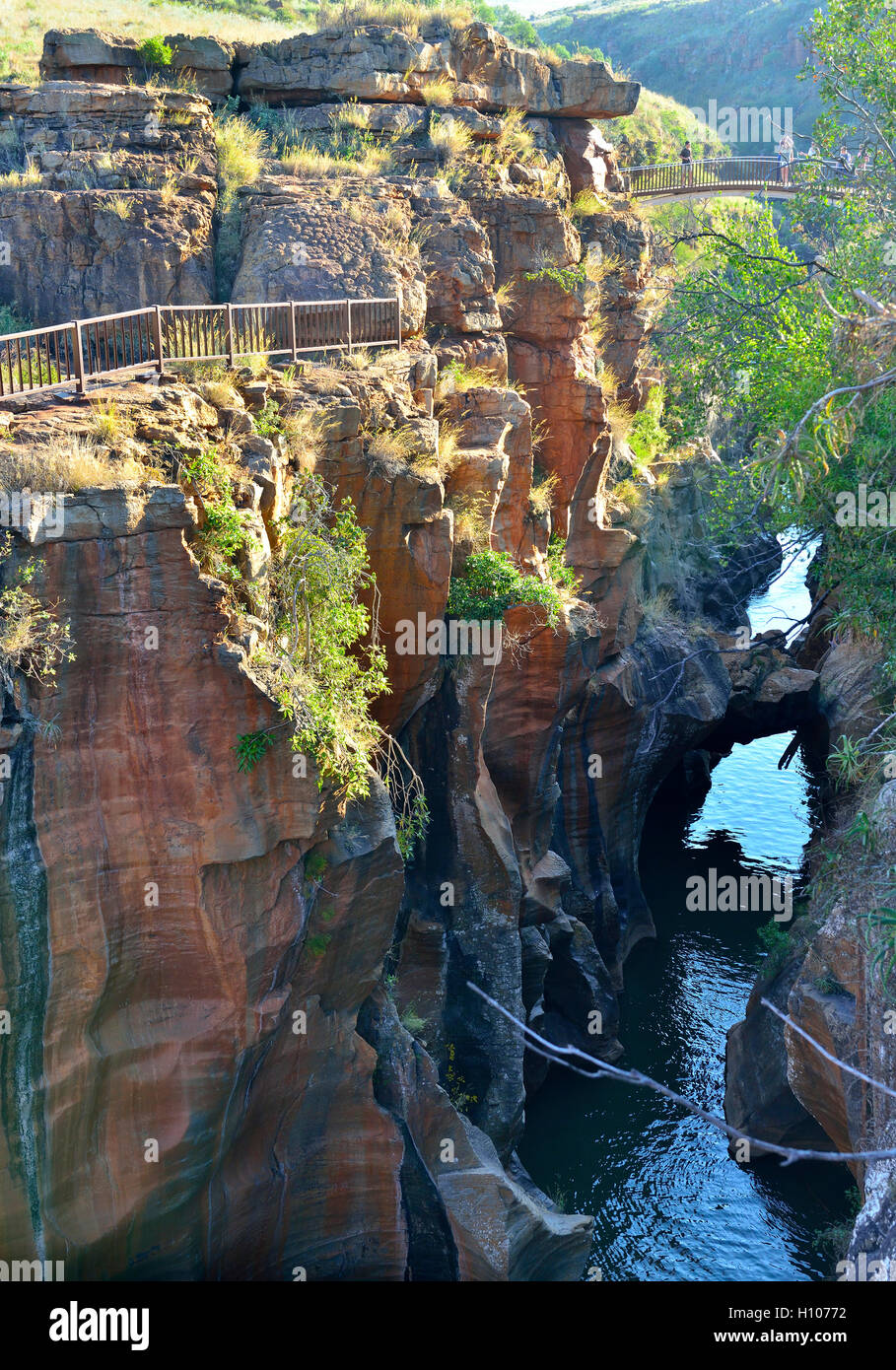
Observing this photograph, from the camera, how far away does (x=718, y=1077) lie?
63.9 feet

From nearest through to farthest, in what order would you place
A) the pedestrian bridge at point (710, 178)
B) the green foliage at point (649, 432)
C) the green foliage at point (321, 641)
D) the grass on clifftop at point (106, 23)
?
1. the green foliage at point (321, 641)
2. the green foliage at point (649, 432)
3. the pedestrian bridge at point (710, 178)
4. the grass on clifftop at point (106, 23)

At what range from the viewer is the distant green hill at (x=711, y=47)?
73125 mm

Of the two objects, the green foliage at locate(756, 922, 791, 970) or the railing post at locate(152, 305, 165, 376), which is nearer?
the railing post at locate(152, 305, 165, 376)

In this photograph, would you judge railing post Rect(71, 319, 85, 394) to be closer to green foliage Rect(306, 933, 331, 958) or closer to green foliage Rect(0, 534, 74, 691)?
green foliage Rect(0, 534, 74, 691)

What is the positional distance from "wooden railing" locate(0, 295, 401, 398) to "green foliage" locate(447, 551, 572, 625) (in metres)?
3.31

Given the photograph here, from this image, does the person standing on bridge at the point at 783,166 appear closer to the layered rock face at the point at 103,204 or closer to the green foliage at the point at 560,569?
the green foliage at the point at 560,569

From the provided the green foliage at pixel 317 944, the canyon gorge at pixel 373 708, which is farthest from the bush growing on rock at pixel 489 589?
the green foliage at pixel 317 944

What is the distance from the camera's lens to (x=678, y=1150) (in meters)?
18.2

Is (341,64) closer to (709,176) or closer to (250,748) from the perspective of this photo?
(709,176)

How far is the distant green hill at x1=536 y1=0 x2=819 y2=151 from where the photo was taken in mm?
73125

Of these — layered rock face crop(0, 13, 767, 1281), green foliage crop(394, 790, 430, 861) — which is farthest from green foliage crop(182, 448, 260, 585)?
green foliage crop(394, 790, 430, 861)

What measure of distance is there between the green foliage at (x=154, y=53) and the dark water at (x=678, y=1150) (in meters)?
17.7

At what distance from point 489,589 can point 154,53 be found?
10712 millimetres
